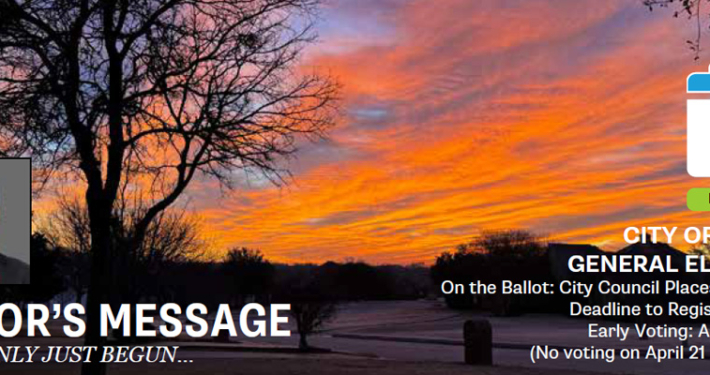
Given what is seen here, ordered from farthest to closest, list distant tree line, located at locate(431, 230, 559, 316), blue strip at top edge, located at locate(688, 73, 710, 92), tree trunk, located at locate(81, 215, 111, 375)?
1. distant tree line, located at locate(431, 230, 559, 316)
2. tree trunk, located at locate(81, 215, 111, 375)
3. blue strip at top edge, located at locate(688, 73, 710, 92)

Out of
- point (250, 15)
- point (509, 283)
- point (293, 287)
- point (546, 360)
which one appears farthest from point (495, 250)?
point (250, 15)

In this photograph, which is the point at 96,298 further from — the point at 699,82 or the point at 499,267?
the point at 499,267

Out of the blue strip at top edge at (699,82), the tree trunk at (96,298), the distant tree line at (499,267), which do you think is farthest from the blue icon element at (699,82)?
the distant tree line at (499,267)

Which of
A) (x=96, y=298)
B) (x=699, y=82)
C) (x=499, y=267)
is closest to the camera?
(x=699, y=82)

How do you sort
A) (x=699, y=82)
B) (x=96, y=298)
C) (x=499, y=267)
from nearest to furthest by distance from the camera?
(x=699, y=82) → (x=96, y=298) → (x=499, y=267)

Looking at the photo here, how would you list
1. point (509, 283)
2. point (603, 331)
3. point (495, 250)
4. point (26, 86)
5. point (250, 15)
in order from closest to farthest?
1. point (26, 86)
2. point (250, 15)
3. point (603, 331)
4. point (509, 283)
5. point (495, 250)

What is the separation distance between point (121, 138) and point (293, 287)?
3156 centimetres

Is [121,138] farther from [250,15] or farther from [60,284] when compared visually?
[60,284]

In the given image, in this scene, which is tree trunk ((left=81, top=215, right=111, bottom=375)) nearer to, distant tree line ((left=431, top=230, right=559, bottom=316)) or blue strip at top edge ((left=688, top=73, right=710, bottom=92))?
blue strip at top edge ((left=688, top=73, right=710, bottom=92))

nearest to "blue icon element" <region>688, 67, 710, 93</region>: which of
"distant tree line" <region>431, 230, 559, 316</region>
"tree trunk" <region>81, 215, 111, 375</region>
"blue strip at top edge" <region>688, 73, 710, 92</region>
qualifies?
"blue strip at top edge" <region>688, 73, 710, 92</region>

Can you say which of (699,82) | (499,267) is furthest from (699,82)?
(499,267)

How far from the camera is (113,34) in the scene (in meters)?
14.2

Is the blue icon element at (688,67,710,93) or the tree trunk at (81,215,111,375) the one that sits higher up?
the blue icon element at (688,67,710,93)

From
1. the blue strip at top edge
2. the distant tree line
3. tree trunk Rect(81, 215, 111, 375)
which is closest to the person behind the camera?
the blue strip at top edge
